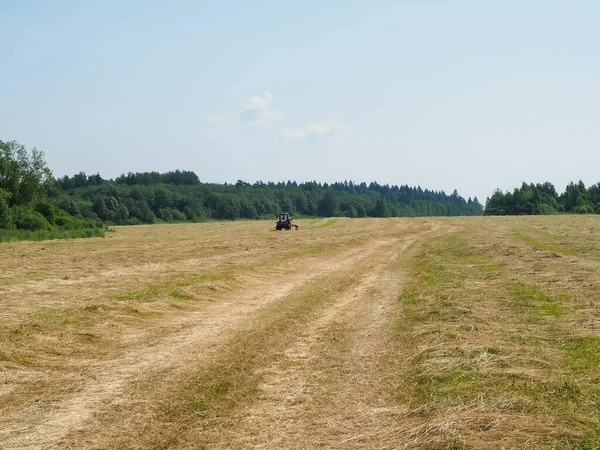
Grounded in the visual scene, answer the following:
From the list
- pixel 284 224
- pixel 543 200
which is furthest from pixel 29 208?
pixel 543 200

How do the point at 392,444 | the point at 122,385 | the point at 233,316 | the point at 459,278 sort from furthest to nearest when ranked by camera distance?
the point at 459,278
the point at 233,316
the point at 122,385
the point at 392,444

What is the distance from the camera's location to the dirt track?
6.93 m

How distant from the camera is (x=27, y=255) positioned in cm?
3133

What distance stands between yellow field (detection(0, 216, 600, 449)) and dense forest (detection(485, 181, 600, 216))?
4198 inches

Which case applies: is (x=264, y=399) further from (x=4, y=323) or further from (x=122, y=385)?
(x=4, y=323)

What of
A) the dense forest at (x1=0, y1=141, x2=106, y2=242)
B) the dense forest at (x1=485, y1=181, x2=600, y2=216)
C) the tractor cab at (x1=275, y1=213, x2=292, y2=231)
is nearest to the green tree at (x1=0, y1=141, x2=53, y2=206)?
the dense forest at (x1=0, y1=141, x2=106, y2=242)

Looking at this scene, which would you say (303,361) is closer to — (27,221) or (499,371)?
(499,371)

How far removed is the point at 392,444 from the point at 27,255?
29005 mm

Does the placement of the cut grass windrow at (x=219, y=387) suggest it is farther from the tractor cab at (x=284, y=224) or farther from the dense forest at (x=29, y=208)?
the tractor cab at (x=284, y=224)

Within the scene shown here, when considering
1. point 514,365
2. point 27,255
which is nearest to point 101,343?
point 514,365

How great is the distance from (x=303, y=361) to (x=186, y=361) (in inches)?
74.8

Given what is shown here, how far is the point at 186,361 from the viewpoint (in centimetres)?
1003

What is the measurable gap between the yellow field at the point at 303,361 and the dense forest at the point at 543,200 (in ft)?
350

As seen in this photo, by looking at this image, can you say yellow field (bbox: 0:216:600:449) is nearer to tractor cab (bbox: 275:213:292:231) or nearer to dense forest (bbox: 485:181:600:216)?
tractor cab (bbox: 275:213:292:231)
